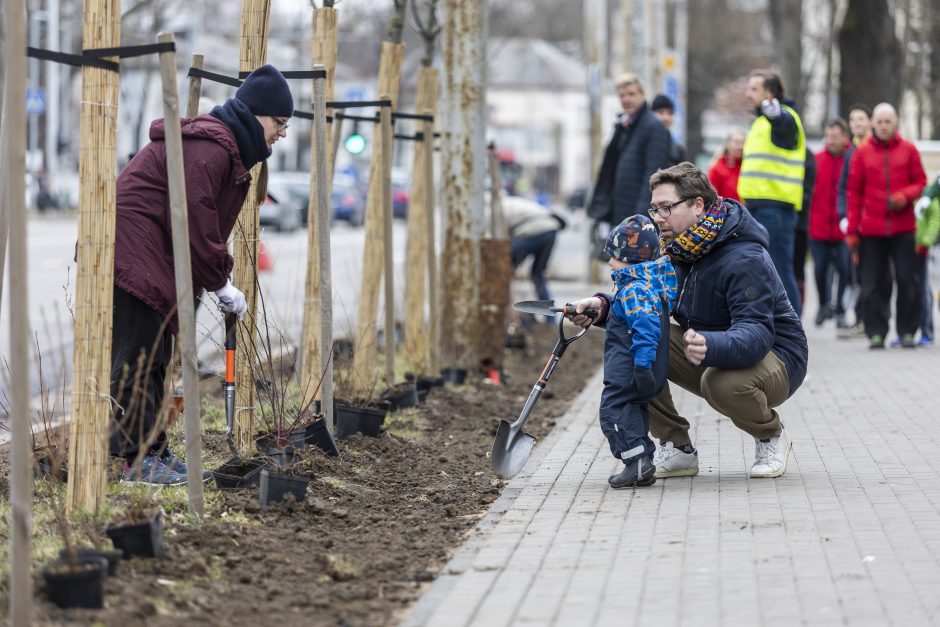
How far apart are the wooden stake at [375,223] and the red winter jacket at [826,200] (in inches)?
226

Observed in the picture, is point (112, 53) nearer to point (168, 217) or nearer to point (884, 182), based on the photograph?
point (168, 217)

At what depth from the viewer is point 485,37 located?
11242 millimetres

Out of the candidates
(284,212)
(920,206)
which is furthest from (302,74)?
(284,212)

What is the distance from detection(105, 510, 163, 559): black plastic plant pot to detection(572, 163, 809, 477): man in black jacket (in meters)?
2.29

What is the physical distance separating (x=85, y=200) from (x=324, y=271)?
80.4 inches

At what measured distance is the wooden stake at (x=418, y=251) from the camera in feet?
34.8

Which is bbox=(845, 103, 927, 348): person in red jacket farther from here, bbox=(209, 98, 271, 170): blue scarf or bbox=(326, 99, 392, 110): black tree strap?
bbox=(209, 98, 271, 170): blue scarf

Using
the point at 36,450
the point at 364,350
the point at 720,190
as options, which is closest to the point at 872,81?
the point at 720,190

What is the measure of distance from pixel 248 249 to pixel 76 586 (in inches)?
115

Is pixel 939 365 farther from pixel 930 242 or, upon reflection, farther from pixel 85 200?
pixel 85 200

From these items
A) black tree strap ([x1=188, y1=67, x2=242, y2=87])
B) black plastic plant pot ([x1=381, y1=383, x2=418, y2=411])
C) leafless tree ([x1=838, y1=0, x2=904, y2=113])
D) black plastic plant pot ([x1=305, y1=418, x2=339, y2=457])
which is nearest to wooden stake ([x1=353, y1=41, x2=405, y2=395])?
black plastic plant pot ([x1=381, y1=383, x2=418, y2=411])

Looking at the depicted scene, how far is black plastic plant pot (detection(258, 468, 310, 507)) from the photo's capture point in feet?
19.5

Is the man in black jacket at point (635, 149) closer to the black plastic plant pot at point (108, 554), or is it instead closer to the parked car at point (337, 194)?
the black plastic plant pot at point (108, 554)

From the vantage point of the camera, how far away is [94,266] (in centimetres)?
536
